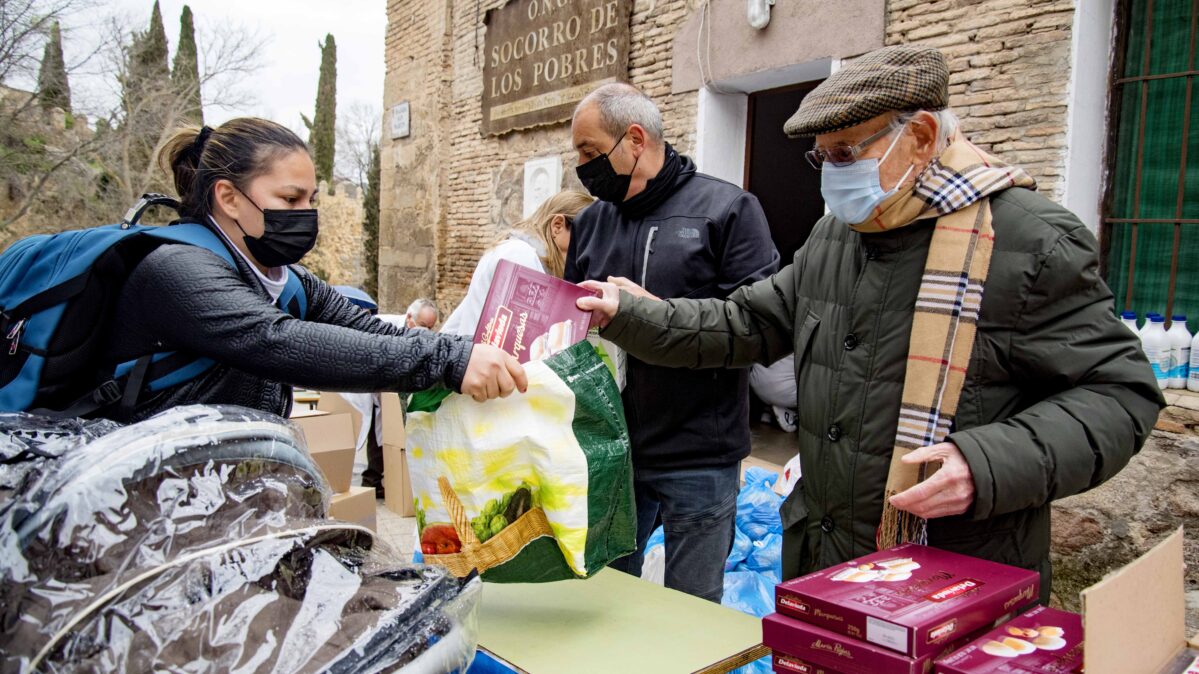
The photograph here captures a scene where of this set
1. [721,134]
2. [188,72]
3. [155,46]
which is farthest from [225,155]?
[155,46]

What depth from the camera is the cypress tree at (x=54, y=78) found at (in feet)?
55.9

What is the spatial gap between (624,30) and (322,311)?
5.94 meters

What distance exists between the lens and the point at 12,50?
15.2 meters

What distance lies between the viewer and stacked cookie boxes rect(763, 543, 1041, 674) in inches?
42.4

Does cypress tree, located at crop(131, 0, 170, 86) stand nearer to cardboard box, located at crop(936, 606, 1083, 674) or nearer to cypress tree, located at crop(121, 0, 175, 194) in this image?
cypress tree, located at crop(121, 0, 175, 194)

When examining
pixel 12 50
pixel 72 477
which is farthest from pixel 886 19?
pixel 12 50

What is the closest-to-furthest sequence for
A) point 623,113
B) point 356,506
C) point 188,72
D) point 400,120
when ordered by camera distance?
point 623,113, point 356,506, point 400,120, point 188,72

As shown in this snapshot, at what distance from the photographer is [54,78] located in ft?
61.4

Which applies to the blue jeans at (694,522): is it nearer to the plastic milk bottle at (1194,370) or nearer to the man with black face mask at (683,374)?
the man with black face mask at (683,374)

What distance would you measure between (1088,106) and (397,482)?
4642 millimetres

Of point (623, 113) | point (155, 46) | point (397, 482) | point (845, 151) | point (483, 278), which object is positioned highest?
point (155, 46)

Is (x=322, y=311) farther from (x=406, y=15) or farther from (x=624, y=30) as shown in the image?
(x=406, y=15)

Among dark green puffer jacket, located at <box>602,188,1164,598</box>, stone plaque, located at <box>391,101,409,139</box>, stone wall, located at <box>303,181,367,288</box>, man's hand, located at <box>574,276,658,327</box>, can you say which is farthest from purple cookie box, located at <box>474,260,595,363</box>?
stone wall, located at <box>303,181,367,288</box>

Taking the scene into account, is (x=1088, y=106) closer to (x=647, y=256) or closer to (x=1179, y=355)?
(x=1179, y=355)
